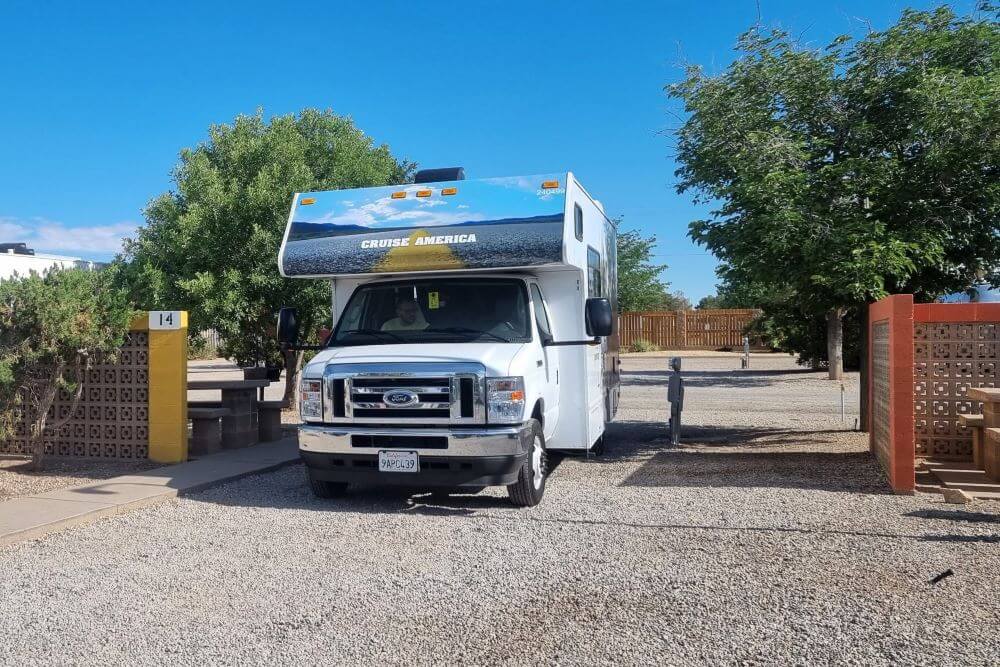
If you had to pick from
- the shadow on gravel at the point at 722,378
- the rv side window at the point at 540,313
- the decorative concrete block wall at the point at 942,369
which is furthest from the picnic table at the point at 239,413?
the shadow on gravel at the point at 722,378

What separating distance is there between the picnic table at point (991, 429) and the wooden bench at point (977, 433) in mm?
114

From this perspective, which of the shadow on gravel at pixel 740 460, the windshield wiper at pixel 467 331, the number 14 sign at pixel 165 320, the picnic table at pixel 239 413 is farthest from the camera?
the picnic table at pixel 239 413

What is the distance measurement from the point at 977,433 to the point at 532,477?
486 cm

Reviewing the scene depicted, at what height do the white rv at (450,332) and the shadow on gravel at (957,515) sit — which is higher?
the white rv at (450,332)

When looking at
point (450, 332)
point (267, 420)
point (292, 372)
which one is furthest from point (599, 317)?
point (292, 372)

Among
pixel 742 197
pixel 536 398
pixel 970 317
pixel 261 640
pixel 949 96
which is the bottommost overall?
pixel 261 640

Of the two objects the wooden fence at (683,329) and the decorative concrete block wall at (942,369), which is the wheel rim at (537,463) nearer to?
the decorative concrete block wall at (942,369)

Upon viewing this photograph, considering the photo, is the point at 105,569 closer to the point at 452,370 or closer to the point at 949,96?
the point at 452,370

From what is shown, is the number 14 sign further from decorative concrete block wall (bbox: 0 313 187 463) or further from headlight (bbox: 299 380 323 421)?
headlight (bbox: 299 380 323 421)

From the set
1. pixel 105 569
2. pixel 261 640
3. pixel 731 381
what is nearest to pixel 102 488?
pixel 105 569

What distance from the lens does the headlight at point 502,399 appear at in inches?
286

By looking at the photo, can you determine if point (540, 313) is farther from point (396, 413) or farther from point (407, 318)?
point (396, 413)

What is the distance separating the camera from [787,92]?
10.8 meters

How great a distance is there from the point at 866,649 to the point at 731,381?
20.7 meters
